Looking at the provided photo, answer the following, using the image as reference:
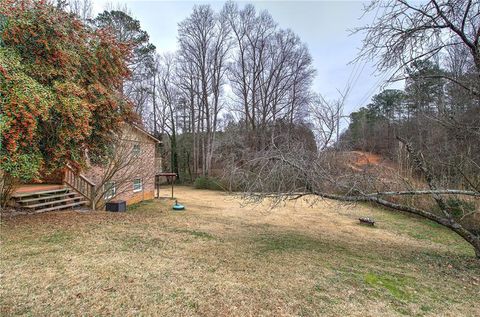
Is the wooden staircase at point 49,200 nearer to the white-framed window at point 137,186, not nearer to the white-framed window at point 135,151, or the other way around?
the white-framed window at point 135,151

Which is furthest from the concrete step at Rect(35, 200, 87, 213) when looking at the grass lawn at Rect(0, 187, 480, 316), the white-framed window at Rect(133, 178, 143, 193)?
the white-framed window at Rect(133, 178, 143, 193)

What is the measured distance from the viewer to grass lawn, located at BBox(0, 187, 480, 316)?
112 inches

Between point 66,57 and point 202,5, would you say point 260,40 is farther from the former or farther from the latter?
point 66,57

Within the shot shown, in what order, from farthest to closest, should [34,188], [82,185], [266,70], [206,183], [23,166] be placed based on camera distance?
[266,70] < [206,183] < [82,185] < [34,188] < [23,166]

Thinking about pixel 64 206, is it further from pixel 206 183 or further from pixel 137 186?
pixel 206 183

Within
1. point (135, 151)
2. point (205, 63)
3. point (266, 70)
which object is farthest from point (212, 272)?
point (205, 63)

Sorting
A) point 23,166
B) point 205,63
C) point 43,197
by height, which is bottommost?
point 43,197

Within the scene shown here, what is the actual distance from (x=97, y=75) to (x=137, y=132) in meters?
5.48

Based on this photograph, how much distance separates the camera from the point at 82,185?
934cm

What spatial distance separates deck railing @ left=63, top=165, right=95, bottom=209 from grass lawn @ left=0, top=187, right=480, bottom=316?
2.41m

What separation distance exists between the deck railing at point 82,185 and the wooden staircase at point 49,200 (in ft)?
0.48

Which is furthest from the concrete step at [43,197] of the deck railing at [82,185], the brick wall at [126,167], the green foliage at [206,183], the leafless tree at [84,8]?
the green foliage at [206,183]

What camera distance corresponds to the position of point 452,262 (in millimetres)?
5199

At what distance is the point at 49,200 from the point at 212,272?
6918mm
